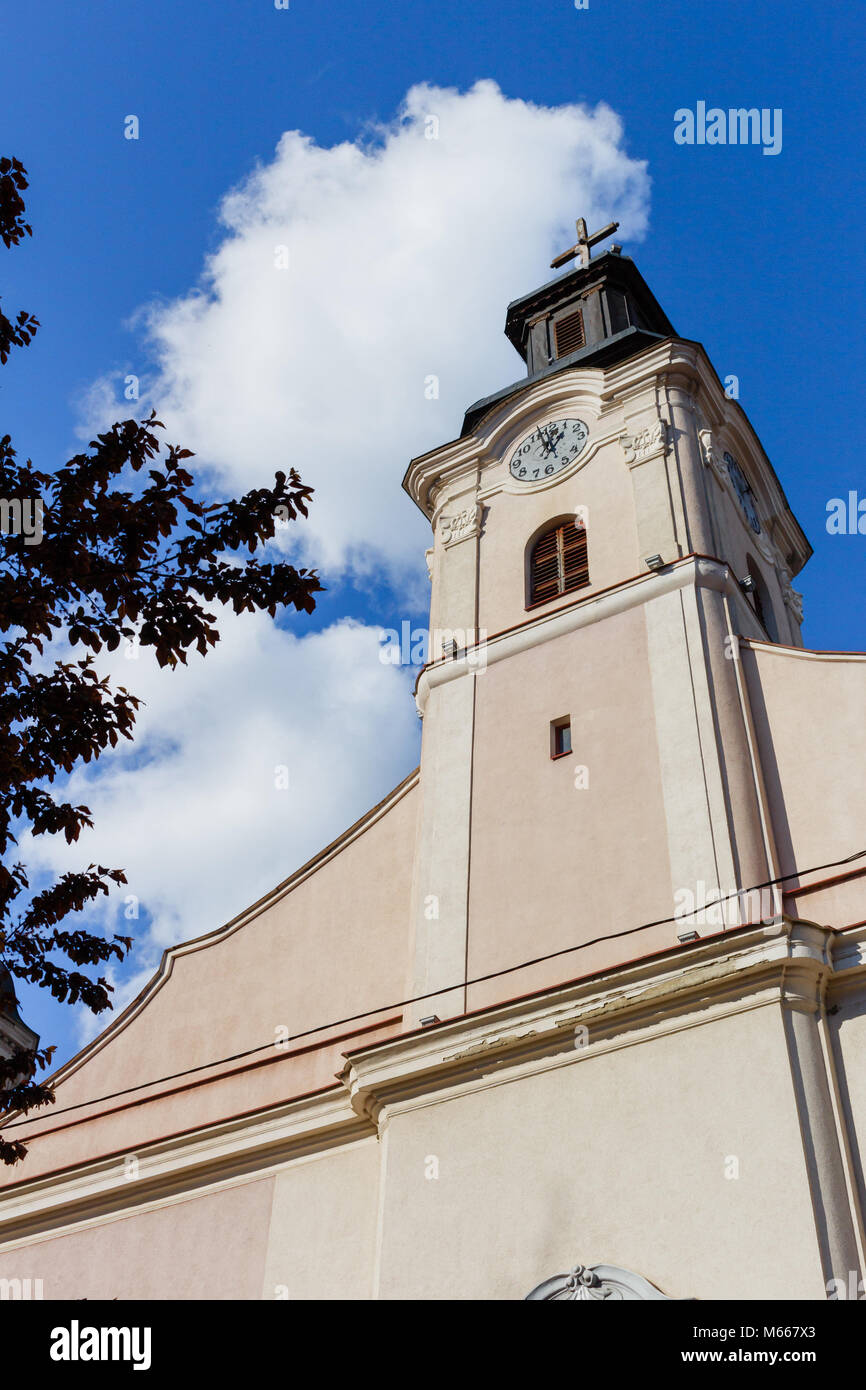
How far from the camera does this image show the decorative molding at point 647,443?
1897 centimetres

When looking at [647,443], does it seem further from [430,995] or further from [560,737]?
[430,995]

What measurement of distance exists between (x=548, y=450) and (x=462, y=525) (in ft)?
5.76

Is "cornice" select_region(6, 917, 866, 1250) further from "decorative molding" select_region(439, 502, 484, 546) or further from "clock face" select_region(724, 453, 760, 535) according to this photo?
"clock face" select_region(724, 453, 760, 535)

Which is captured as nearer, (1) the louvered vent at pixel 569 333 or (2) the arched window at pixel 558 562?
(2) the arched window at pixel 558 562

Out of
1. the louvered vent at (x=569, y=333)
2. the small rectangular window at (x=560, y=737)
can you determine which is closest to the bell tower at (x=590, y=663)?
the small rectangular window at (x=560, y=737)

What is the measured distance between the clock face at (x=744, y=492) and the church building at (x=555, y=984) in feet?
0.78

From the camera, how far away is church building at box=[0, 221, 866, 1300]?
37.3 feet

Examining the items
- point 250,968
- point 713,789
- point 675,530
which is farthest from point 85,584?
point 675,530

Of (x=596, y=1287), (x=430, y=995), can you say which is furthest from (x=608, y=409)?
(x=596, y=1287)

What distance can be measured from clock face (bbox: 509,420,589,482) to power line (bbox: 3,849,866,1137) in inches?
332

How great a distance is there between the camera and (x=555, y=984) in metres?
13.2

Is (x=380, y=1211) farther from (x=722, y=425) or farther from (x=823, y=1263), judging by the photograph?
(x=722, y=425)
